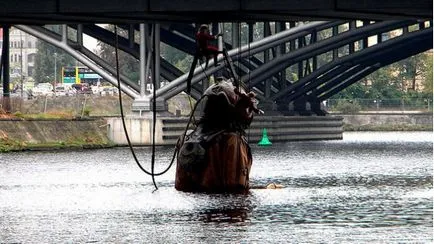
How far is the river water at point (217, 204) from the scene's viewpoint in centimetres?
6291

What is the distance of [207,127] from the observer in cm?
8462

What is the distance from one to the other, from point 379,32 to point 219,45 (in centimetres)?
1819

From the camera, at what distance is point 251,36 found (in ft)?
468

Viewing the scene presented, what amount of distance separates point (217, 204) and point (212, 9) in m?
11.8

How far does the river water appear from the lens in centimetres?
6291

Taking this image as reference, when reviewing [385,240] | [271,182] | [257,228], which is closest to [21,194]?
[271,182]

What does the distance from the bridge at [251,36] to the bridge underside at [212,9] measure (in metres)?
0.04

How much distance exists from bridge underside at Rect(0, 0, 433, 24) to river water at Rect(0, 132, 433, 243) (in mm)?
8310

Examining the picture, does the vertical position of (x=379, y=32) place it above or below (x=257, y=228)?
above

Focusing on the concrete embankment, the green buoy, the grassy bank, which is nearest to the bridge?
the concrete embankment

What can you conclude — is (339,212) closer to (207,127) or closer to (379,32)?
(207,127)

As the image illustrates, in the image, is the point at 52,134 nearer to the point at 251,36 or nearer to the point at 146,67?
the point at 146,67

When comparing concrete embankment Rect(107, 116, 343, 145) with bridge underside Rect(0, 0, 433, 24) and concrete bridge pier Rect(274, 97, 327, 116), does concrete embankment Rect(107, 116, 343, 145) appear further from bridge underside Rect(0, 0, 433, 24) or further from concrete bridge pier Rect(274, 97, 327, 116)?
bridge underside Rect(0, 0, 433, 24)

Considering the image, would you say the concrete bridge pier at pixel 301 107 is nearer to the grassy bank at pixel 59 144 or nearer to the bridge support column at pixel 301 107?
the bridge support column at pixel 301 107
